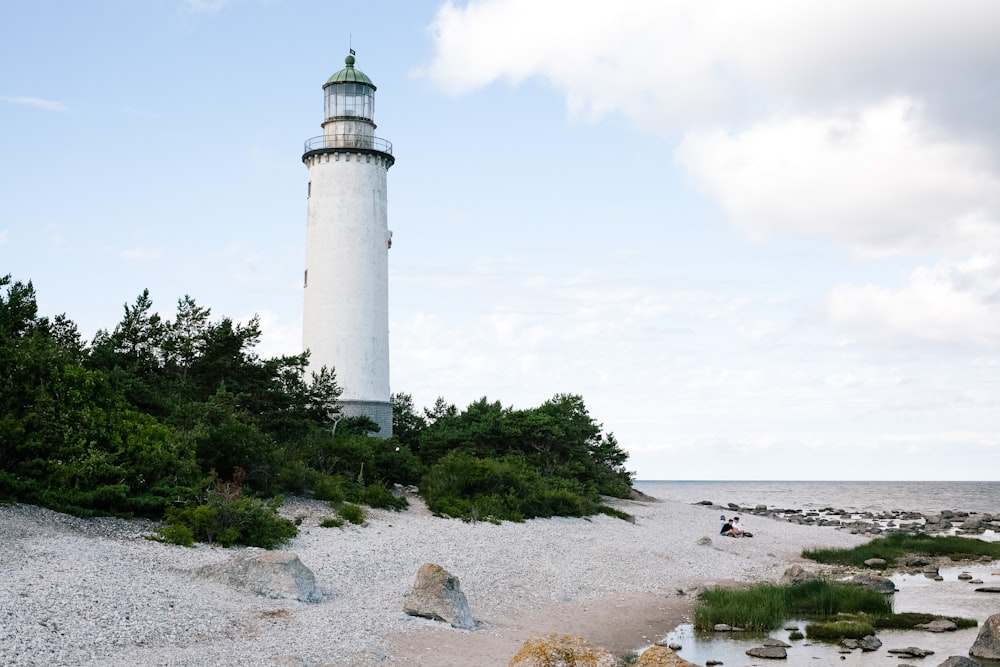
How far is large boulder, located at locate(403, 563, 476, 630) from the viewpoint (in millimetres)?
16953

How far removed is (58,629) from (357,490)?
15820mm

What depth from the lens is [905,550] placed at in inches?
A: 1449

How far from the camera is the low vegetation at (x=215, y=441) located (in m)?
20.5

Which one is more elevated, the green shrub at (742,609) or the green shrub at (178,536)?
the green shrub at (178,536)

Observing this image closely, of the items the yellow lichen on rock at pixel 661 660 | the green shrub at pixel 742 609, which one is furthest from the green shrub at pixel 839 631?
the yellow lichen on rock at pixel 661 660

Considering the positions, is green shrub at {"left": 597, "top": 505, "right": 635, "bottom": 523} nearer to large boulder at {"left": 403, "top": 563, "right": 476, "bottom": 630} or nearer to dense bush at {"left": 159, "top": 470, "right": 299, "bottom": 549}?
dense bush at {"left": 159, "top": 470, "right": 299, "bottom": 549}

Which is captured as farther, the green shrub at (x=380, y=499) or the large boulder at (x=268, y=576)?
the green shrub at (x=380, y=499)

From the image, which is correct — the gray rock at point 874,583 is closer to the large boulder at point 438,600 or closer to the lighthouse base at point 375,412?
the large boulder at point 438,600

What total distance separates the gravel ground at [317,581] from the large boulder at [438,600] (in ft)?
0.85

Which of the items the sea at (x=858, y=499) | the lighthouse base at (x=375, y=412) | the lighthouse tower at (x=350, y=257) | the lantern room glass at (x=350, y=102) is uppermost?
the lantern room glass at (x=350, y=102)

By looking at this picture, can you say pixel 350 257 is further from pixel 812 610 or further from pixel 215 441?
pixel 812 610

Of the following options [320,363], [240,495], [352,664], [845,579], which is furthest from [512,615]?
[320,363]

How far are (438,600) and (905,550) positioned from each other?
1078 inches

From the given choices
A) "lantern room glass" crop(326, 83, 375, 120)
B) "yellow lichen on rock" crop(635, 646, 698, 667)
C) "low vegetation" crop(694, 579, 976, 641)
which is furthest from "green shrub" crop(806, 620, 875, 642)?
"lantern room glass" crop(326, 83, 375, 120)
